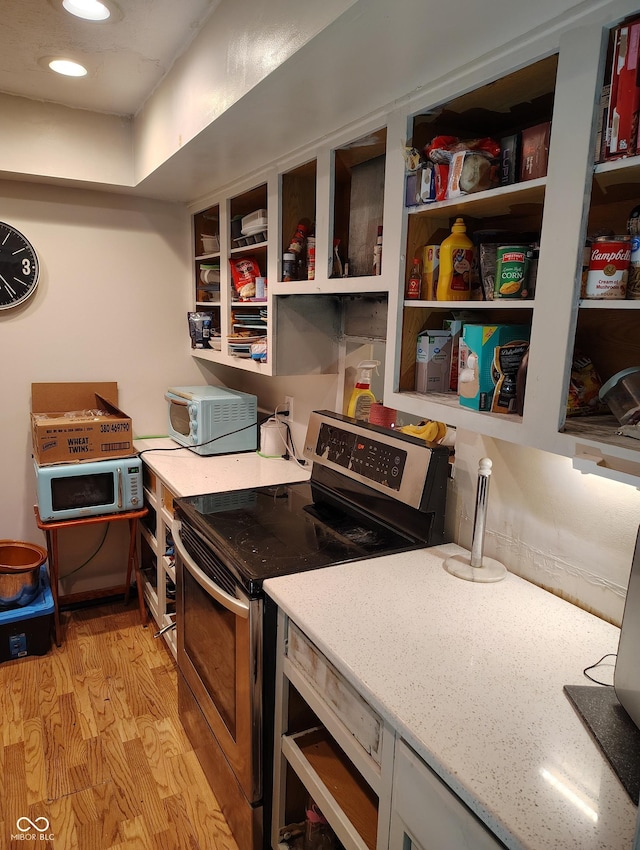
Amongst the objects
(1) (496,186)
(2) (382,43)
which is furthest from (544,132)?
(2) (382,43)

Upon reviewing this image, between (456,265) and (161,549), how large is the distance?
1.90 m

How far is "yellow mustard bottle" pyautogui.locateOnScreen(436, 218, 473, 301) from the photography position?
1.40 m

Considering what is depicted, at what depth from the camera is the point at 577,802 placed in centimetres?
84

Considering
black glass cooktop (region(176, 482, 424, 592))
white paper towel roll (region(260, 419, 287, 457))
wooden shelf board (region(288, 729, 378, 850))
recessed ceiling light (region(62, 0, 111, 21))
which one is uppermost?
recessed ceiling light (region(62, 0, 111, 21))

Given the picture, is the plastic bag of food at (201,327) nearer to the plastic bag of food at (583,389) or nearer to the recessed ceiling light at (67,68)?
the recessed ceiling light at (67,68)

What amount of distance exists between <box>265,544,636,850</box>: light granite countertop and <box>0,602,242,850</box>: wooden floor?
99 cm

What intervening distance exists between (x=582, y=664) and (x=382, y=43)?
4.47 ft

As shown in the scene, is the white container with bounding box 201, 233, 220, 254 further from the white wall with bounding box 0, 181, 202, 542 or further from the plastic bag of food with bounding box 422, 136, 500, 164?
the plastic bag of food with bounding box 422, 136, 500, 164

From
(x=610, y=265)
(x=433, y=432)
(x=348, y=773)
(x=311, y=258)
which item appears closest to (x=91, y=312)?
(x=311, y=258)

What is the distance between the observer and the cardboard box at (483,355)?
1.29 meters

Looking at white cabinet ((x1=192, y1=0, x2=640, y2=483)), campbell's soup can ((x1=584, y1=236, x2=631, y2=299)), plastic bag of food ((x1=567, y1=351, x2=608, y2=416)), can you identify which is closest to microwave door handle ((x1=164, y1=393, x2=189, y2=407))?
white cabinet ((x1=192, y1=0, x2=640, y2=483))

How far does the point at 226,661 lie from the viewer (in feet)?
5.49

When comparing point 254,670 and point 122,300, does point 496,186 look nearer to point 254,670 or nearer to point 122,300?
point 254,670

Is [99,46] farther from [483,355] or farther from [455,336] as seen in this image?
[483,355]
